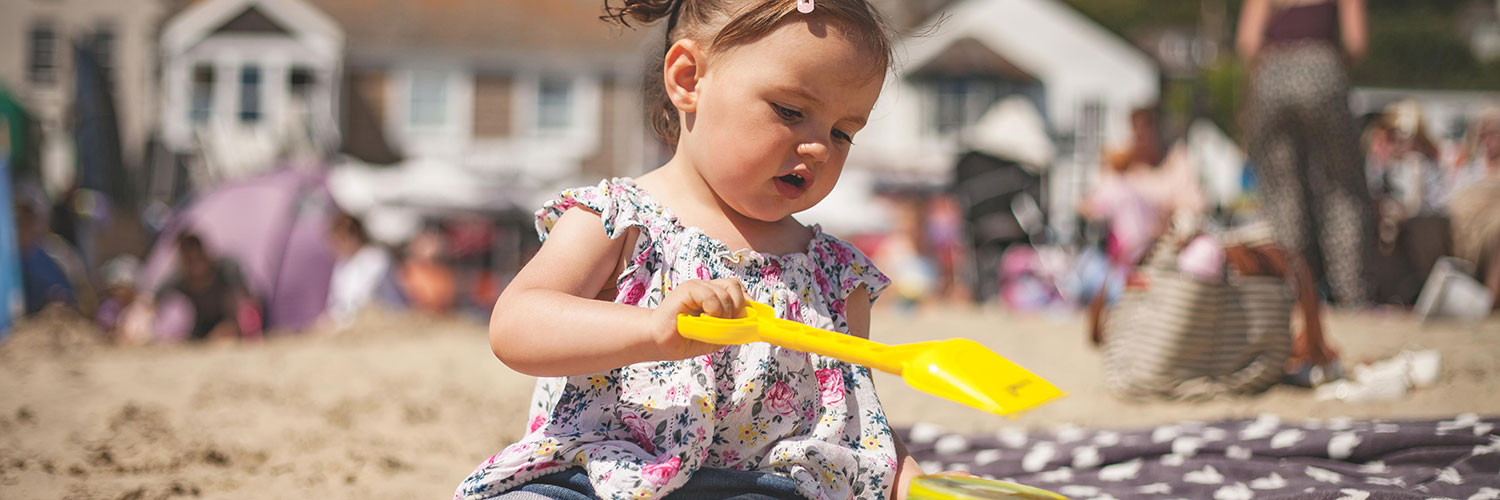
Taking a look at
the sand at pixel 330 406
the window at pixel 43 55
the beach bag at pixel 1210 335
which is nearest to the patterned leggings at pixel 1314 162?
the sand at pixel 330 406

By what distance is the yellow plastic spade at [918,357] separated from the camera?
119 cm

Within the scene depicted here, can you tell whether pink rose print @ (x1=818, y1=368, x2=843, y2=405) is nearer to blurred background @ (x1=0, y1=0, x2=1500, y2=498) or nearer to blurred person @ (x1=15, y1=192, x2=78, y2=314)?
blurred background @ (x1=0, y1=0, x2=1500, y2=498)

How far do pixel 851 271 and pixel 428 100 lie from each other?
51.2ft

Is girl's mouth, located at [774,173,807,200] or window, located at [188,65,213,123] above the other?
window, located at [188,65,213,123]

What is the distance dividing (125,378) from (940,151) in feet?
51.4

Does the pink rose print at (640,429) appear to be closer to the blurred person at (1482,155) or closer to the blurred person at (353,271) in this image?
the blurred person at (353,271)

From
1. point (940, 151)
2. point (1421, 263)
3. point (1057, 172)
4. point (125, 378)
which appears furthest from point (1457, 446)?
point (1057, 172)

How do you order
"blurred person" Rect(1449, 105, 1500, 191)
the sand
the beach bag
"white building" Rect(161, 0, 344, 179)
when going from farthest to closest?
1. "white building" Rect(161, 0, 344, 179)
2. "blurred person" Rect(1449, 105, 1500, 191)
3. the beach bag
4. the sand

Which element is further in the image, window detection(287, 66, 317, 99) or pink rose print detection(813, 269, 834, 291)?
window detection(287, 66, 317, 99)

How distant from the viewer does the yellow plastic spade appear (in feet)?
3.90

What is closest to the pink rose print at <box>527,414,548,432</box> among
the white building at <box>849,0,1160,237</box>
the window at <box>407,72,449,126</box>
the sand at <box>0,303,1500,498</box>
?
the sand at <box>0,303,1500,498</box>

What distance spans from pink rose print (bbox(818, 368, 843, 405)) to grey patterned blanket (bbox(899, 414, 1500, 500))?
0.67m

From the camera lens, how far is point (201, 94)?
48.4 ft

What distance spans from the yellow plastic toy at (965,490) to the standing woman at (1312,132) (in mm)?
4552
